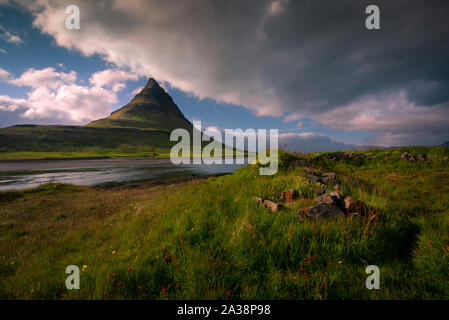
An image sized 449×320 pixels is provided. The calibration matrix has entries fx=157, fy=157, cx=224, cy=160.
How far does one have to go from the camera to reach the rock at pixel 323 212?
12.0ft

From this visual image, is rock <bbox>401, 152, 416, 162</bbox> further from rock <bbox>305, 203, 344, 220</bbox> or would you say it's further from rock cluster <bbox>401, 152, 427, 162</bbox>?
rock <bbox>305, 203, 344, 220</bbox>

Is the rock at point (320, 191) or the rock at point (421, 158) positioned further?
the rock at point (421, 158)

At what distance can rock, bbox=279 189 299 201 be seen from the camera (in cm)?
523

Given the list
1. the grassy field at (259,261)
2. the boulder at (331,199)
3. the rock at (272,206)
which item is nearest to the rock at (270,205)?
the rock at (272,206)

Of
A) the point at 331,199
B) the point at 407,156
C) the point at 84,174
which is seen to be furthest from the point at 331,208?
the point at 84,174

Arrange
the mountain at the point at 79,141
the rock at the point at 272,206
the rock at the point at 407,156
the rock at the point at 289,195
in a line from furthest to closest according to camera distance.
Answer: the mountain at the point at 79,141 < the rock at the point at 407,156 < the rock at the point at 289,195 < the rock at the point at 272,206

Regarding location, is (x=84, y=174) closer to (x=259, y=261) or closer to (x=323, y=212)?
(x=259, y=261)

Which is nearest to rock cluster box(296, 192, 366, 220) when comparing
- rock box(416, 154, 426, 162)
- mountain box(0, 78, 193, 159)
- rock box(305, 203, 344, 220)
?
rock box(305, 203, 344, 220)

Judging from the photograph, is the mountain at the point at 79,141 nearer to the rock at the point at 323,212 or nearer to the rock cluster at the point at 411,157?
the rock cluster at the point at 411,157

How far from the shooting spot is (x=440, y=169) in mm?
8992

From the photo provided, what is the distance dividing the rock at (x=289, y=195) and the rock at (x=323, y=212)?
52.3 inches
